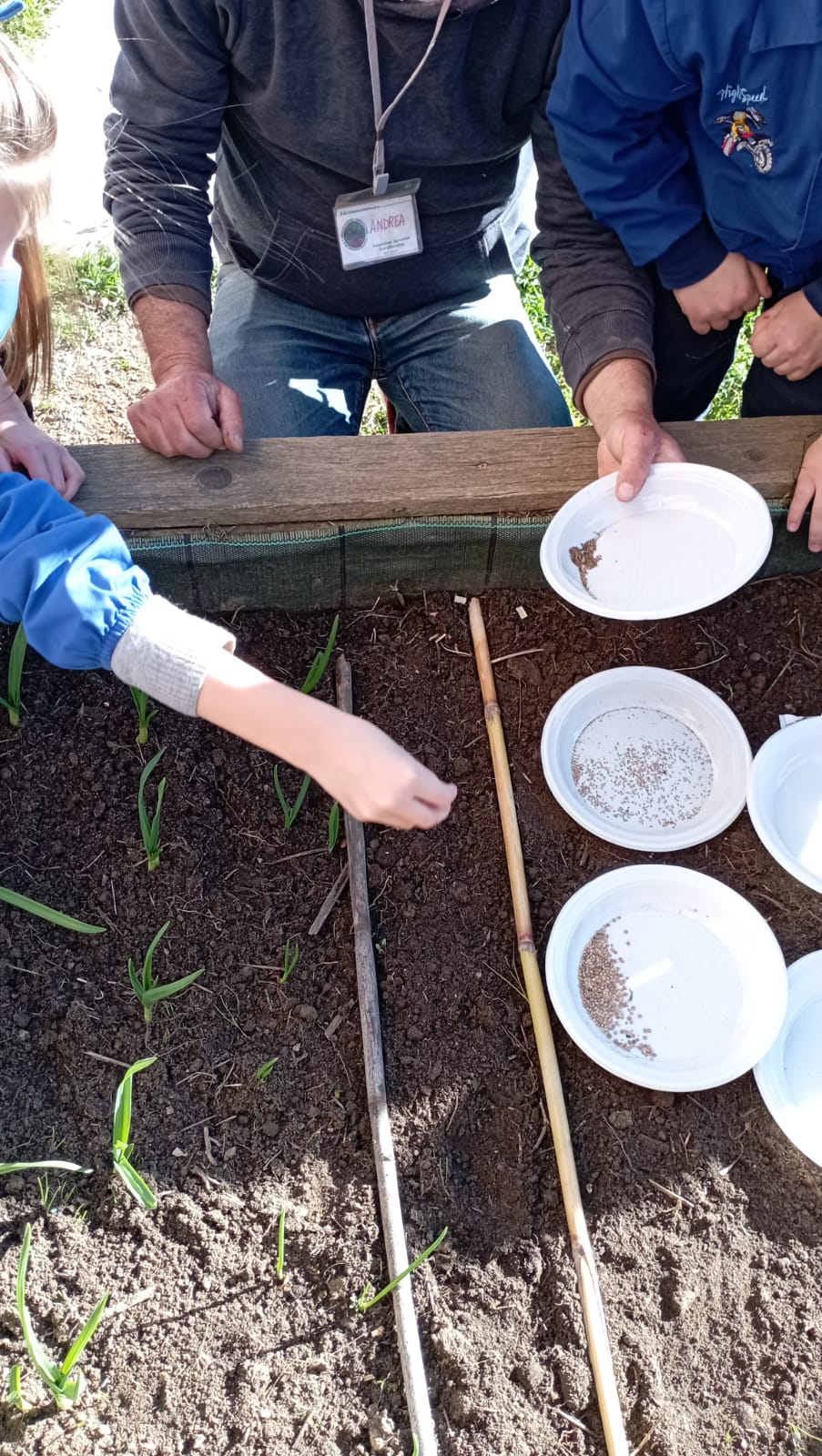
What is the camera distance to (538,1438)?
1.22 meters

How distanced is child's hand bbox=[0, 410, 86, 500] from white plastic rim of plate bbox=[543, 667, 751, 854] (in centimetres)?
81

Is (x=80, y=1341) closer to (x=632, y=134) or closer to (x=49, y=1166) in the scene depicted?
(x=49, y=1166)

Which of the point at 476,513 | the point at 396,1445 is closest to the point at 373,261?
the point at 476,513

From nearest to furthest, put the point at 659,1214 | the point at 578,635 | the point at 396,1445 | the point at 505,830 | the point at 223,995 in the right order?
the point at 396,1445 < the point at 659,1214 < the point at 223,995 < the point at 505,830 < the point at 578,635

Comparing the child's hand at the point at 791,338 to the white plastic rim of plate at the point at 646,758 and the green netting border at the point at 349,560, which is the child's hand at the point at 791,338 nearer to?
the green netting border at the point at 349,560

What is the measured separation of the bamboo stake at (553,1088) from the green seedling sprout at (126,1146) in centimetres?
51

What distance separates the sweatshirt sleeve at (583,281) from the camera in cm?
176

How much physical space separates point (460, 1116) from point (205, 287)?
1388 millimetres

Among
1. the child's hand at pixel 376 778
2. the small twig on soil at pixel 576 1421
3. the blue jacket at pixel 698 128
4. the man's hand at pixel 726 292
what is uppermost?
the blue jacket at pixel 698 128

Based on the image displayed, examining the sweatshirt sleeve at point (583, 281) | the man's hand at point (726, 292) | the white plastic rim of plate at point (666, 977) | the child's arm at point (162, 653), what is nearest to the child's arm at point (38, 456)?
the child's arm at point (162, 653)

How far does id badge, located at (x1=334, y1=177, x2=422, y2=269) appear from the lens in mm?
1803

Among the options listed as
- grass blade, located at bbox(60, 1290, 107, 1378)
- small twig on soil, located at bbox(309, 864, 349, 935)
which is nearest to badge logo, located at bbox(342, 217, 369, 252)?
small twig on soil, located at bbox(309, 864, 349, 935)

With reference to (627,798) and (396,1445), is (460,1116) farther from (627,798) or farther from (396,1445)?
(627,798)

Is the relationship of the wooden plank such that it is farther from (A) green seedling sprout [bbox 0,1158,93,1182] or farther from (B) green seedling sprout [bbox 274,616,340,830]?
(A) green seedling sprout [bbox 0,1158,93,1182]
